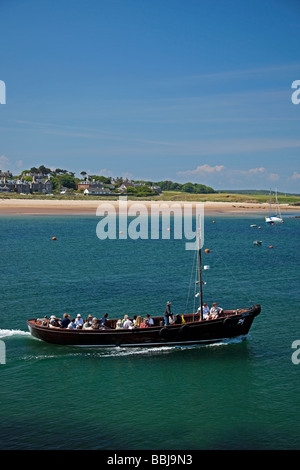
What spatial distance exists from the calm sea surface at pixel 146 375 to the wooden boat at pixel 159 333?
1.44 feet

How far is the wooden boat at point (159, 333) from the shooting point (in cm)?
2664

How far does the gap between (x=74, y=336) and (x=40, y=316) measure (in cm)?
626

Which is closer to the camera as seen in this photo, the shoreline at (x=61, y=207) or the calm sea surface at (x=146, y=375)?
the calm sea surface at (x=146, y=375)

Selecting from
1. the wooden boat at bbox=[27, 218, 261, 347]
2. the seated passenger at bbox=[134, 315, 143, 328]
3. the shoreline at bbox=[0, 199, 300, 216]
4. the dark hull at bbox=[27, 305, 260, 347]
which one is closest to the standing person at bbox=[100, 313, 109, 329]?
the wooden boat at bbox=[27, 218, 261, 347]

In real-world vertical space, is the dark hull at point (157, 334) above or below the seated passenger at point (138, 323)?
below

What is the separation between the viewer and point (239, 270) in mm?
51281

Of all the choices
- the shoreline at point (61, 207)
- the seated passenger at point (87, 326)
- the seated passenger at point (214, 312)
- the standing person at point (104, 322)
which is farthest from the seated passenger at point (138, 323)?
the shoreline at point (61, 207)

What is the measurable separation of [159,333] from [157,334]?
0.16m

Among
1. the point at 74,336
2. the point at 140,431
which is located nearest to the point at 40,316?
the point at 74,336

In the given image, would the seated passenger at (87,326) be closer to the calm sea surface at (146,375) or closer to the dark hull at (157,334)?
the dark hull at (157,334)

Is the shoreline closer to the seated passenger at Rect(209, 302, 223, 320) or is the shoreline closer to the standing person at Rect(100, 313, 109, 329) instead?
the standing person at Rect(100, 313, 109, 329)

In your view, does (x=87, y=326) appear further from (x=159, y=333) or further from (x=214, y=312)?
(x=214, y=312)

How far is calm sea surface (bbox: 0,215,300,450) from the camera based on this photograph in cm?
1847

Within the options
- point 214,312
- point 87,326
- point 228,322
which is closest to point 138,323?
point 87,326
